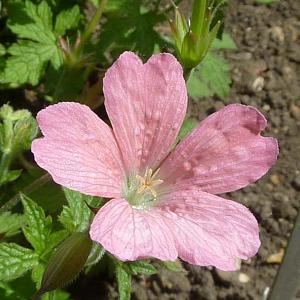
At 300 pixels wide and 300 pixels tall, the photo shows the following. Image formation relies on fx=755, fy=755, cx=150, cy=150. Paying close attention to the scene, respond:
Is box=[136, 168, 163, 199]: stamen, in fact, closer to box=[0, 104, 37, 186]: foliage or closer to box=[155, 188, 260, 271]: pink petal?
box=[155, 188, 260, 271]: pink petal

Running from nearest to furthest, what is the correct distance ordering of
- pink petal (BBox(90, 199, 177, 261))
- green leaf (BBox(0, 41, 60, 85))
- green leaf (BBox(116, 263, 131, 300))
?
pink petal (BBox(90, 199, 177, 261)) → green leaf (BBox(116, 263, 131, 300)) → green leaf (BBox(0, 41, 60, 85))

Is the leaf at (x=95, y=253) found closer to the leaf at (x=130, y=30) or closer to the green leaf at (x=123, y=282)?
the green leaf at (x=123, y=282)

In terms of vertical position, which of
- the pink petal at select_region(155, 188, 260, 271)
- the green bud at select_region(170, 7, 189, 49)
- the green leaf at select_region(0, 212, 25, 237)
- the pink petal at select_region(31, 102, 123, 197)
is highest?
the green bud at select_region(170, 7, 189, 49)

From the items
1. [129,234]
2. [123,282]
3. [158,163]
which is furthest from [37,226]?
[129,234]

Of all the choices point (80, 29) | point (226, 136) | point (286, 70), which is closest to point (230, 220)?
point (226, 136)

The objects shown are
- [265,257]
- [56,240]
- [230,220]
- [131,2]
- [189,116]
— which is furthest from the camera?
[189,116]

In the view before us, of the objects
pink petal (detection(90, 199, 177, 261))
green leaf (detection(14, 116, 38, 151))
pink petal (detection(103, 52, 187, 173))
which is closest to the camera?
pink petal (detection(90, 199, 177, 261))

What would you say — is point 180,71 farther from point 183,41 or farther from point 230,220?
point 230,220

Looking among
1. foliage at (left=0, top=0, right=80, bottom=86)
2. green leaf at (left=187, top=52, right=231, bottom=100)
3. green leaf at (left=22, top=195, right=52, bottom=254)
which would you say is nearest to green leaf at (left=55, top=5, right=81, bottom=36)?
foliage at (left=0, top=0, right=80, bottom=86)

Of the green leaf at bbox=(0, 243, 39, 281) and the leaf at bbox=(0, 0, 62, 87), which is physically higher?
the leaf at bbox=(0, 0, 62, 87)
